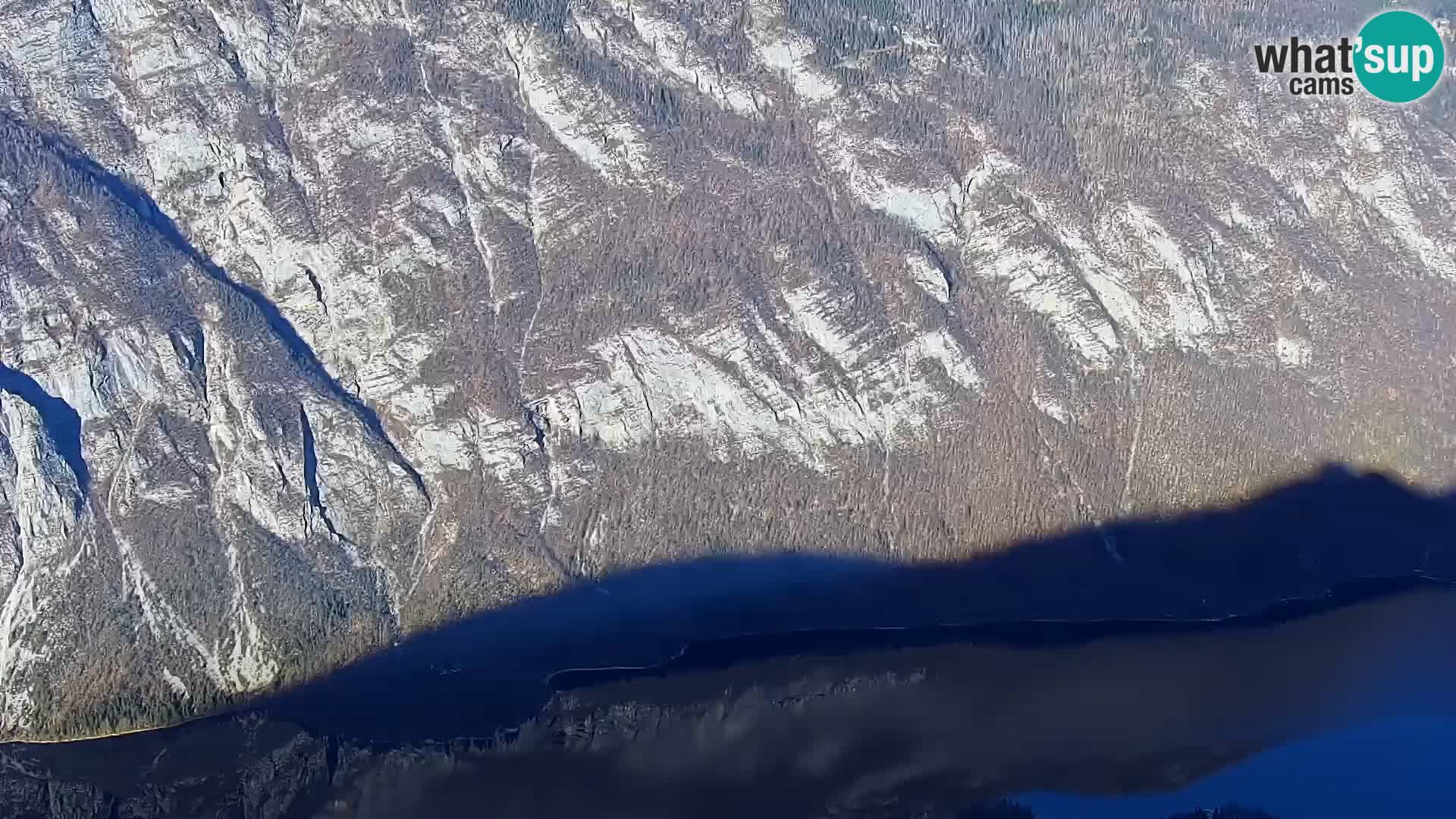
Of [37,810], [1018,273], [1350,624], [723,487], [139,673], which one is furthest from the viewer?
[1018,273]

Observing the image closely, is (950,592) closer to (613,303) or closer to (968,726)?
(968,726)

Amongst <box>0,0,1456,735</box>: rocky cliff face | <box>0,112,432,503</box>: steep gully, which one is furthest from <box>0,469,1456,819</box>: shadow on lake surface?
<box>0,112,432,503</box>: steep gully

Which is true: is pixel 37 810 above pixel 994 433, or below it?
below

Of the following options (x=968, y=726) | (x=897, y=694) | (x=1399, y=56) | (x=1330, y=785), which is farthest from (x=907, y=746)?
(x=1399, y=56)

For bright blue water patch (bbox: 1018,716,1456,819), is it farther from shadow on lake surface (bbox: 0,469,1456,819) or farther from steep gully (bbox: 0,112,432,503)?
steep gully (bbox: 0,112,432,503)

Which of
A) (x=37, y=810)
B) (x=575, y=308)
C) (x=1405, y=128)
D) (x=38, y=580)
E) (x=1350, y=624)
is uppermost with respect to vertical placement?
(x=1405, y=128)

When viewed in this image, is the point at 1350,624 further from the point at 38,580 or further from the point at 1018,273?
the point at 38,580

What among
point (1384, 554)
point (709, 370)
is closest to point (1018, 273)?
point (709, 370)
